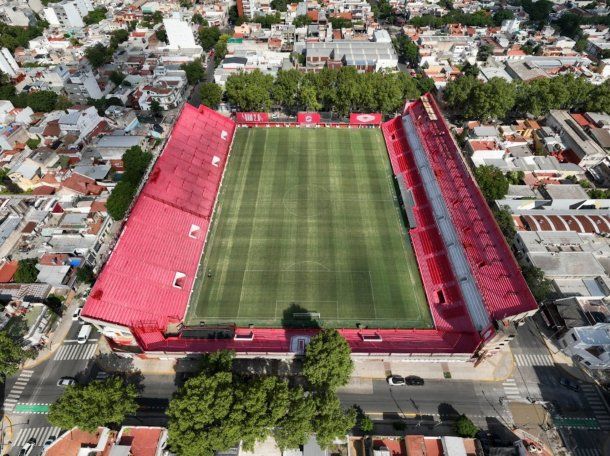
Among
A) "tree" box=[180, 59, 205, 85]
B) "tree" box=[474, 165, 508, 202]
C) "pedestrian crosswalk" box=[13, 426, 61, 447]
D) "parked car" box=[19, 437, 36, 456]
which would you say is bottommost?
"pedestrian crosswalk" box=[13, 426, 61, 447]

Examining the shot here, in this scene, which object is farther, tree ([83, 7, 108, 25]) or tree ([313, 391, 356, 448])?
tree ([83, 7, 108, 25])

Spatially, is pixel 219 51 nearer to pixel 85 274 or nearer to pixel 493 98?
pixel 493 98

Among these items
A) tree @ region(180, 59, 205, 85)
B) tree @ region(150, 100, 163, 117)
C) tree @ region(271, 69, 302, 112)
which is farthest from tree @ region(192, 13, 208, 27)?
tree @ region(271, 69, 302, 112)

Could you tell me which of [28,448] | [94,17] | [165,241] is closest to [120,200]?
[165,241]

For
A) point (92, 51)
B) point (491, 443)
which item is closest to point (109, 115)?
point (92, 51)

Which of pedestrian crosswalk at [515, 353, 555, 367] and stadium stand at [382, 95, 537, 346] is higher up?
stadium stand at [382, 95, 537, 346]

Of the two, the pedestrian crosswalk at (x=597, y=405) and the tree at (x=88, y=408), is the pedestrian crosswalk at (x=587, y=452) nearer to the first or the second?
the pedestrian crosswalk at (x=597, y=405)

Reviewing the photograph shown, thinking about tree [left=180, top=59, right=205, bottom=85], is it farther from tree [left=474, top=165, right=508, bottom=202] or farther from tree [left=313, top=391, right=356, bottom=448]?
tree [left=313, top=391, right=356, bottom=448]
